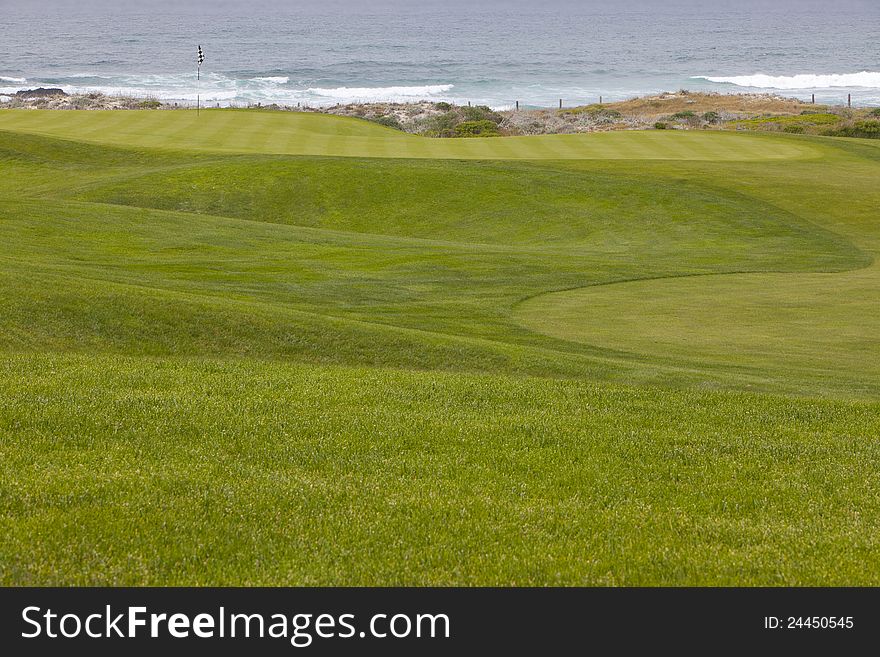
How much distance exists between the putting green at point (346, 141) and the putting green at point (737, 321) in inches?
932

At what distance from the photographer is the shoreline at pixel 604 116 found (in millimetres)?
73250

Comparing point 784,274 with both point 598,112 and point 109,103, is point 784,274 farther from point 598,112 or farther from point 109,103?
point 109,103

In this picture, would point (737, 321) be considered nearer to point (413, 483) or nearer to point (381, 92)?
point (413, 483)

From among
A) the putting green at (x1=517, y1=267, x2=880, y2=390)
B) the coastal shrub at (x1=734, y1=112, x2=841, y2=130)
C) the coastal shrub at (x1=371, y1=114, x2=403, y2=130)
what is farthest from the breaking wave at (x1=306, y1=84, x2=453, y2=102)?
the putting green at (x1=517, y1=267, x2=880, y2=390)

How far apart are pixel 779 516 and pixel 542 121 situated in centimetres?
7166

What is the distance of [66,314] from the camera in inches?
711

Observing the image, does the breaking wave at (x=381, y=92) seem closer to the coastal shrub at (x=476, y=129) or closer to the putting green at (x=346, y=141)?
the coastal shrub at (x=476, y=129)

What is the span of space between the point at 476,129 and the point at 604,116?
1375 cm

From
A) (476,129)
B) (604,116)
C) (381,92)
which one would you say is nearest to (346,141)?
(476,129)

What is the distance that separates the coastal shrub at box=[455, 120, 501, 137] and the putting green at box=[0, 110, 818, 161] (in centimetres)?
1260

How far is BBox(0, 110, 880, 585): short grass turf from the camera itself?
7.94 meters

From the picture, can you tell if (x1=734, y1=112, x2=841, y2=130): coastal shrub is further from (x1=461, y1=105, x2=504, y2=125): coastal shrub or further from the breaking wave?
the breaking wave

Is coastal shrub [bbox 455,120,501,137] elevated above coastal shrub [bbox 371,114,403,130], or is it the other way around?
coastal shrub [bbox 371,114,403,130]
